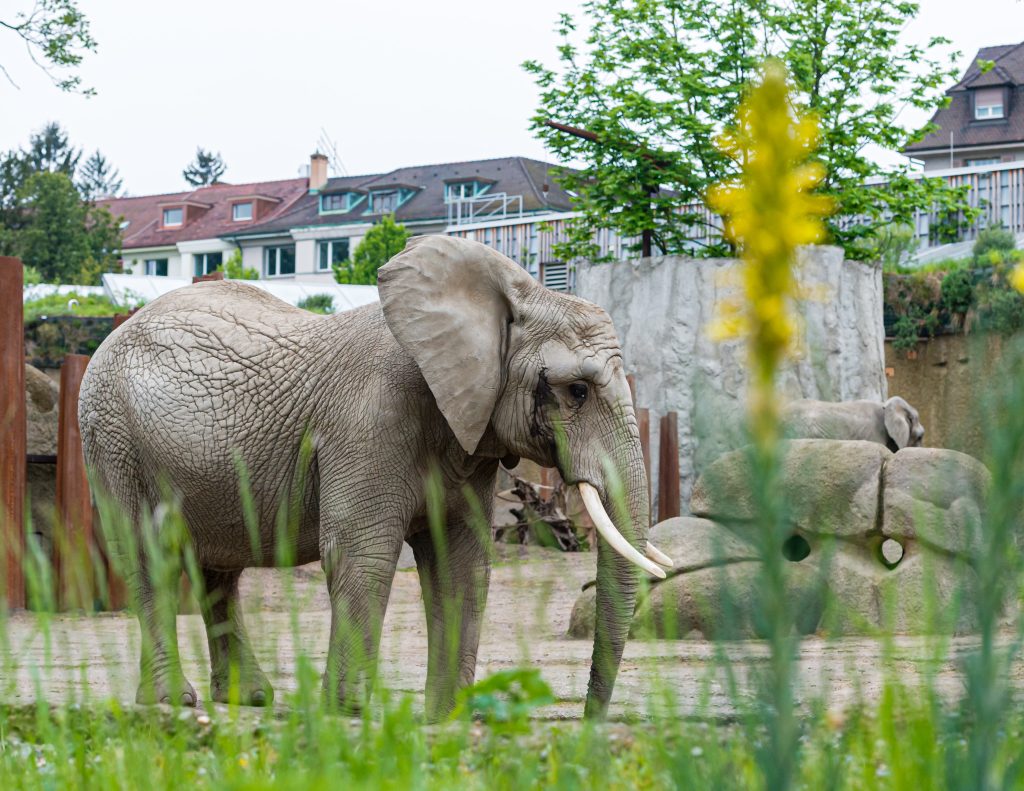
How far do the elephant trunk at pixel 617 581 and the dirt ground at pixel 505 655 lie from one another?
163mm

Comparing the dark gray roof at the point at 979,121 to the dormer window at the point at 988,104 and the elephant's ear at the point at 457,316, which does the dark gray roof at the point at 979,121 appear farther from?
the elephant's ear at the point at 457,316

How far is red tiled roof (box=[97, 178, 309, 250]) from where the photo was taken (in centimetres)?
5741

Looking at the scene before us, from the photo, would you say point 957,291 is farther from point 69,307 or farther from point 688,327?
point 69,307

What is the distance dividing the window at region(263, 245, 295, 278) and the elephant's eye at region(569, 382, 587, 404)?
160 feet

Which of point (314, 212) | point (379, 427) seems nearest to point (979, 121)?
point (314, 212)

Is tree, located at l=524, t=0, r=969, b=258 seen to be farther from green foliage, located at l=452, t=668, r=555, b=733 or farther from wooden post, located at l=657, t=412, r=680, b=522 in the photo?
green foliage, located at l=452, t=668, r=555, b=733

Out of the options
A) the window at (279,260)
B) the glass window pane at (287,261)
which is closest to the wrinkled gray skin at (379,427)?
the window at (279,260)

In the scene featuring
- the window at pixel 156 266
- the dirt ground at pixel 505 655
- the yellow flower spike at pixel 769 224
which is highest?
the window at pixel 156 266

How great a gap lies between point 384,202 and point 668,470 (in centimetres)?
3930

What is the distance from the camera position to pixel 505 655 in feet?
24.4

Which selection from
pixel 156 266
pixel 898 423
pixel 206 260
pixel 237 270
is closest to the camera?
pixel 898 423

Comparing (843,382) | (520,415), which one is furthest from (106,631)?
(843,382)

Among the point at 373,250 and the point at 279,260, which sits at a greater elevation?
the point at 279,260

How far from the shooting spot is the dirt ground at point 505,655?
2.29 meters
